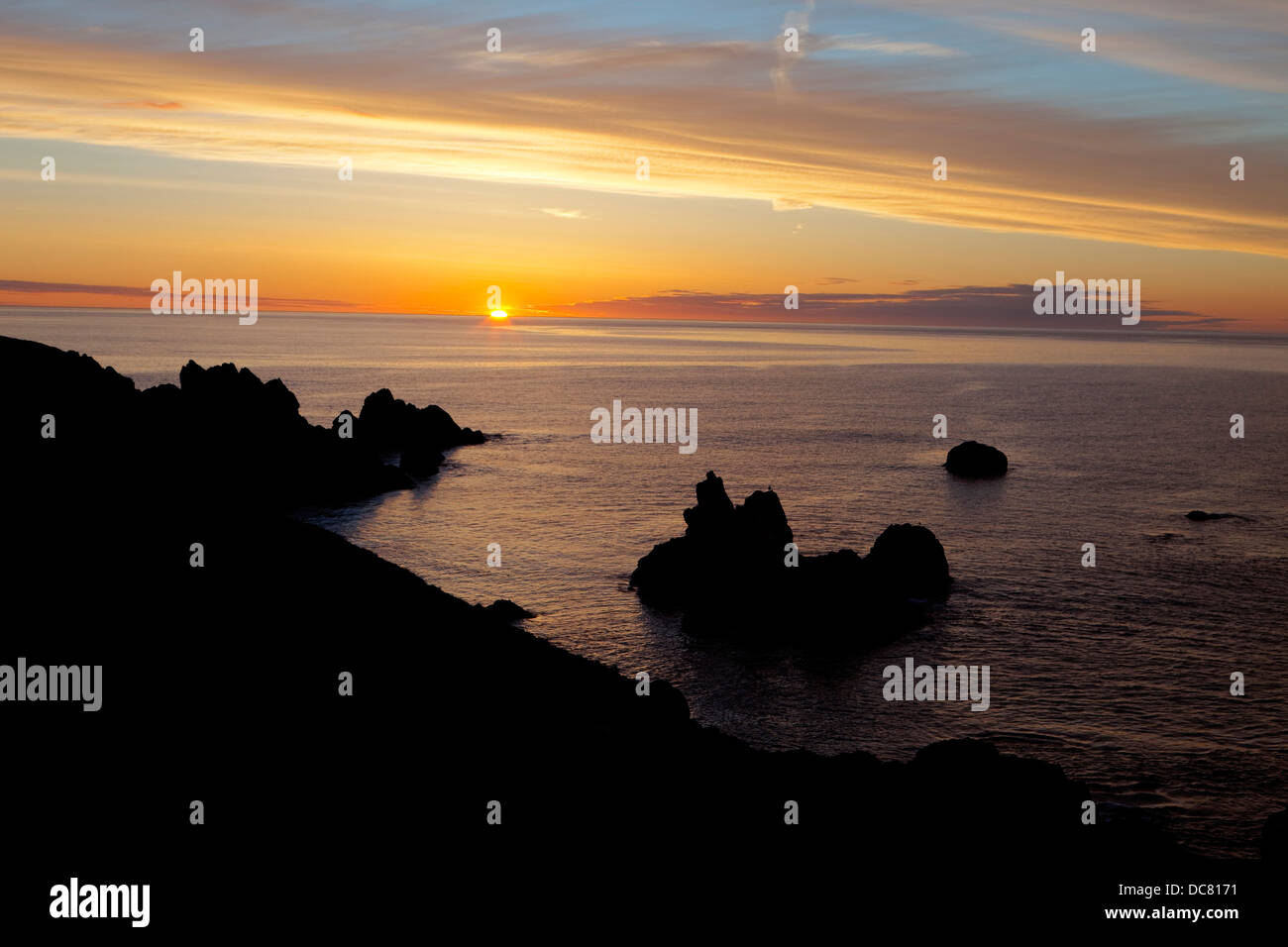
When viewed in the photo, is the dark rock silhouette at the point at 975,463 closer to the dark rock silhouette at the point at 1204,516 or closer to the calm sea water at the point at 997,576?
the calm sea water at the point at 997,576

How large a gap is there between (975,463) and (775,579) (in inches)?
2026

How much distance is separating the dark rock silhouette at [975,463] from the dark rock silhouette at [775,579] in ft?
135

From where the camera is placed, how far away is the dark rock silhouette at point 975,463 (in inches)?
3787

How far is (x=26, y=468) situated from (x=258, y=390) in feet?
188

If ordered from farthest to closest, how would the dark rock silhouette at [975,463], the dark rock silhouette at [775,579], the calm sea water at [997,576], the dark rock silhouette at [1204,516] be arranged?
the dark rock silhouette at [975,463], the dark rock silhouette at [1204,516], the dark rock silhouette at [775,579], the calm sea water at [997,576]

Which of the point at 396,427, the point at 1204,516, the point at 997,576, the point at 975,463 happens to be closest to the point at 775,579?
the point at 997,576

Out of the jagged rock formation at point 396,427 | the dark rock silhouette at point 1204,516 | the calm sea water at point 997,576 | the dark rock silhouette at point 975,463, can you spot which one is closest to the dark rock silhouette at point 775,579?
the calm sea water at point 997,576

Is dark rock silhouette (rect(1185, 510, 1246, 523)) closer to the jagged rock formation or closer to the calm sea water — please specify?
the calm sea water

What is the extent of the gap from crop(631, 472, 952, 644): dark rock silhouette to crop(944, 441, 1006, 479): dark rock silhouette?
135 ft

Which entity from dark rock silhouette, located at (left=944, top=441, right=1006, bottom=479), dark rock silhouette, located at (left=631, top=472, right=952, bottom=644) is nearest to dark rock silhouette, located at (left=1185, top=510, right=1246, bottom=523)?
dark rock silhouette, located at (left=944, top=441, right=1006, bottom=479)

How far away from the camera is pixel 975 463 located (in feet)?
316
